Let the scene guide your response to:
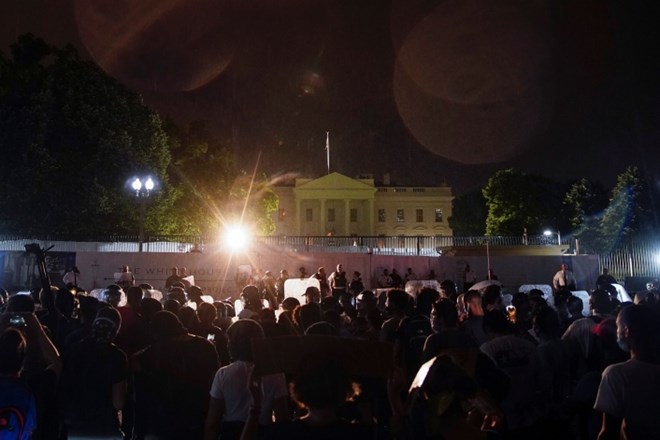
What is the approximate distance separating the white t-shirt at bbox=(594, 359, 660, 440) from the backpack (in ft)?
11.7

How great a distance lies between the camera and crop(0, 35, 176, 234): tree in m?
30.2

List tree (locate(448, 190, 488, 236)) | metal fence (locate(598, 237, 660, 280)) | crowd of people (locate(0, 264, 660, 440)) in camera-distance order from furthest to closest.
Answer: tree (locate(448, 190, 488, 236)) < metal fence (locate(598, 237, 660, 280)) < crowd of people (locate(0, 264, 660, 440))

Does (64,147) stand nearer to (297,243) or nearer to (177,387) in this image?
(297,243)

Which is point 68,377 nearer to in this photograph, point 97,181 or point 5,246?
point 5,246

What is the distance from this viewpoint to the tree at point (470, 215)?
9025 centimetres

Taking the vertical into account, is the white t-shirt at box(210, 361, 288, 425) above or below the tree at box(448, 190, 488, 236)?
below

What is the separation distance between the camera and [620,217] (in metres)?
63.7

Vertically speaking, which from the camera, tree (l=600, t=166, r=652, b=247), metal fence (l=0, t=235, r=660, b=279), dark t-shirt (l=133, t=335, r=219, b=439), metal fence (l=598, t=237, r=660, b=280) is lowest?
dark t-shirt (l=133, t=335, r=219, b=439)

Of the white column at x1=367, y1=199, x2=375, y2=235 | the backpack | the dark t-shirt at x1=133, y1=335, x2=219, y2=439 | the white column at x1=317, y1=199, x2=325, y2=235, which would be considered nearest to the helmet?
the dark t-shirt at x1=133, y1=335, x2=219, y2=439

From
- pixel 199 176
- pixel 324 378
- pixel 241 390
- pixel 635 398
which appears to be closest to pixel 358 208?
pixel 199 176

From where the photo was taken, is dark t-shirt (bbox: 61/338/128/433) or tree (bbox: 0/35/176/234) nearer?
dark t-shirt (bbox: 61/338/128/433)

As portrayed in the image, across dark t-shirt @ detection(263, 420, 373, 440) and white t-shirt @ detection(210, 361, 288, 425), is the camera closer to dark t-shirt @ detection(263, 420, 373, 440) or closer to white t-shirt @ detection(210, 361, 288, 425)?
white t-shirt @ detection(210, 361, 288, 425)

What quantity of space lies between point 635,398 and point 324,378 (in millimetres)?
2007

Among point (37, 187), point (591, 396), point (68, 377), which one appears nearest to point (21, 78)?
point (37, 187)
